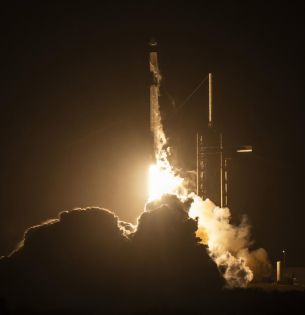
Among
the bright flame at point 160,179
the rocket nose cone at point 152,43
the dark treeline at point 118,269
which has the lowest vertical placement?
the dark treeline at point 118,269

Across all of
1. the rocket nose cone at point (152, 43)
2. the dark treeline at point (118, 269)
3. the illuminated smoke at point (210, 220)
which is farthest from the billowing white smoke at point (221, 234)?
the rocket nose cone at point (152, 43)

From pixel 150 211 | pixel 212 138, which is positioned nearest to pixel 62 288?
pixel 150 211

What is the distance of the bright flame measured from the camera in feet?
226

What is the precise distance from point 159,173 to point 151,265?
352 inches

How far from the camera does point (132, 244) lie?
206 ft

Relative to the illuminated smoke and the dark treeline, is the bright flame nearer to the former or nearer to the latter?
the illuminated smoke

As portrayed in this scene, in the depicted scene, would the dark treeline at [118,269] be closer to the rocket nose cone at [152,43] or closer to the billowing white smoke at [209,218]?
the billowing white smoke at [209,218]

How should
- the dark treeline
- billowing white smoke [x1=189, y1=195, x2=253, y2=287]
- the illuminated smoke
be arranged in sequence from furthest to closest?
the illuminated smoke → billowing white smoke [x1=189, y1=195, x2=253, y2=287] → the dark treeline

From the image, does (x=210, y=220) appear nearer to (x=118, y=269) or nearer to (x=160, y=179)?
(x=160, y=179)

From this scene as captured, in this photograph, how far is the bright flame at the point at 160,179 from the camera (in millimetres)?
68875

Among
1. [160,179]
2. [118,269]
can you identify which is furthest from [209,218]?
[118,269]

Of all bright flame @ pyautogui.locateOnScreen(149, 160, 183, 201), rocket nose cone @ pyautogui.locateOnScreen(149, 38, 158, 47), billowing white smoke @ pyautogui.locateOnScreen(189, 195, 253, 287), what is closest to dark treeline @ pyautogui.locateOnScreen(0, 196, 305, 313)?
billowing white smoke @ pyautogui.locateOnScreen(189, 195, 253, 287)

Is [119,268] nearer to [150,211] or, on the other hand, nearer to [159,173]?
[150,211]

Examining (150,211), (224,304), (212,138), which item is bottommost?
(224,304)
